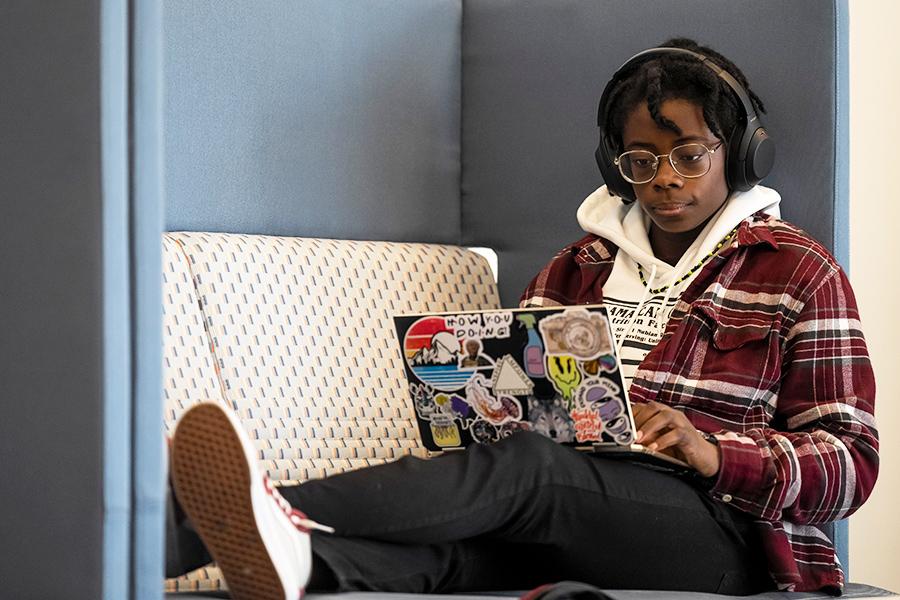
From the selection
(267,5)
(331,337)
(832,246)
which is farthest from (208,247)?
(832,246)

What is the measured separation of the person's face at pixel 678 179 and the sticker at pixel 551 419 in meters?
0.44

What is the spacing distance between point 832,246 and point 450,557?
75 cm

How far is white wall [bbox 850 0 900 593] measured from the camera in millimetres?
2350

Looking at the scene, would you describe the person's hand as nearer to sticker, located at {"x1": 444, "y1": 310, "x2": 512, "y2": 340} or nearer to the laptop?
the laptop

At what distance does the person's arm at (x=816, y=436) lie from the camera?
1496 mm

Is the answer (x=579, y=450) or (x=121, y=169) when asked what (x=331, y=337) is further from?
(x=121, y=169)

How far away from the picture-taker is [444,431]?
1.50 m

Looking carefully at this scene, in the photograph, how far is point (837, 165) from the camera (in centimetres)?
181

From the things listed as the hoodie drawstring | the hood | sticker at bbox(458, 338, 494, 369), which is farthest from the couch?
sticker at bbox(458, 338, 494, 369)

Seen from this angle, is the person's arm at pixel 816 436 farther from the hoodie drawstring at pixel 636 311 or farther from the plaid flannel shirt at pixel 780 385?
the hoodie drawstring at pixel 636 311

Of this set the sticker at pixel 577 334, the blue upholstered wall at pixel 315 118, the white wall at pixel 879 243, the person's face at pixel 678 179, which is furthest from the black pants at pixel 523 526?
the white wall at pixel 879 243

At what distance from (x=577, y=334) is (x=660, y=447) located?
0.18 meters

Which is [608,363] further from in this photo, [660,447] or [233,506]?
[233,506]

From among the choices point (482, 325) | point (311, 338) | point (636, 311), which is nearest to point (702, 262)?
point (636, 311)
